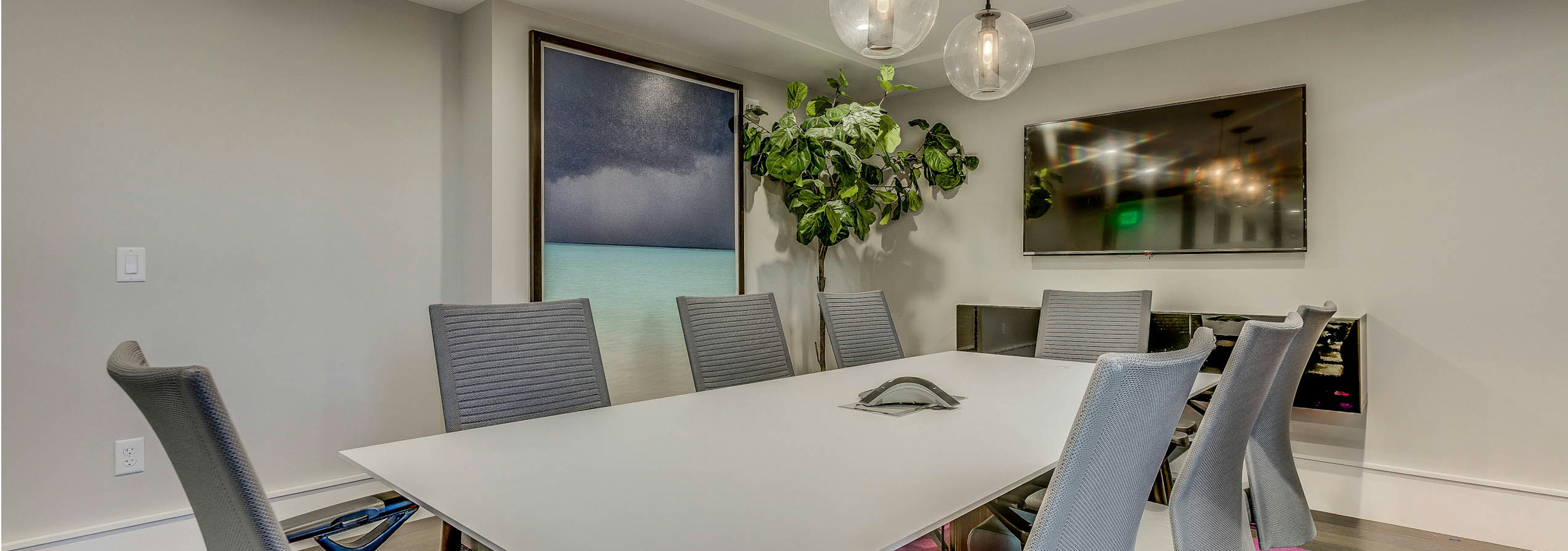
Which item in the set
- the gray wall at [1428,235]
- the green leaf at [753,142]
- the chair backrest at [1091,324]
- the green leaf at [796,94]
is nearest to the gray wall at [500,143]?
the green leaf at [753,142]

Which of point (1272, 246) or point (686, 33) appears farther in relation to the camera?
point (686, 33)

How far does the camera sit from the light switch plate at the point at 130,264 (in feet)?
Result: 7.75

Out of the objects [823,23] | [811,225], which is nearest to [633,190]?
[811,225]

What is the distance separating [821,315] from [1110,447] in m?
3.51

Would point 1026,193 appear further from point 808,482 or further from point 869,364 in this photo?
point 808,482

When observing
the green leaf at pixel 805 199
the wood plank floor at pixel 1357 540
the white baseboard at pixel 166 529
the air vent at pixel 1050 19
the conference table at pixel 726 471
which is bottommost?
the wood plank floor at pixel 1357 540

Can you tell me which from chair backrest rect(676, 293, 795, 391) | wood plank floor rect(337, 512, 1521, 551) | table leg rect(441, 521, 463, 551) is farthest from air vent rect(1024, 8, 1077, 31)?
table leg rect(441, 521, 463, 551)

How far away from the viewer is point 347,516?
1208 mm

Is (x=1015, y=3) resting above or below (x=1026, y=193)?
above

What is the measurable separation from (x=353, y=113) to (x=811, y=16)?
191cm

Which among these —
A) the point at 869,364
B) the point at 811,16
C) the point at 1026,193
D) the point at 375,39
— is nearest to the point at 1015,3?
the point at 811,16

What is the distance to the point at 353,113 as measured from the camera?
286cm

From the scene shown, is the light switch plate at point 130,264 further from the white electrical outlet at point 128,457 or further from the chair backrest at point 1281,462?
the chair backrest at point 1281,462

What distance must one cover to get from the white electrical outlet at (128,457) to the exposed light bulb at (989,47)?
2.86 m
